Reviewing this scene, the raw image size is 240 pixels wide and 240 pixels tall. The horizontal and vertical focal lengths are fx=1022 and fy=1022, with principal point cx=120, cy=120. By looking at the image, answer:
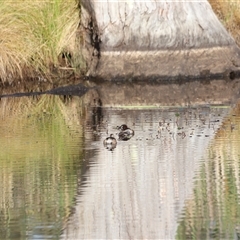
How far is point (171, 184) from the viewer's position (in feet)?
22.9

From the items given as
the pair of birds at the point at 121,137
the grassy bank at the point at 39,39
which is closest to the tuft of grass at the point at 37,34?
the grassy bank at the point at 39,39

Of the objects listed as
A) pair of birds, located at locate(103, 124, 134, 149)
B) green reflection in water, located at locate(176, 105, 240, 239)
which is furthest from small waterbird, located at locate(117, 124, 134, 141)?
green reflection in water, located at locate(176, 105, 240, 239)

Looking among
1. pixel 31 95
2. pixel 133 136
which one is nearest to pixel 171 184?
pixel 133 136

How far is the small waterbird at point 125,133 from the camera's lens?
9.30 meters

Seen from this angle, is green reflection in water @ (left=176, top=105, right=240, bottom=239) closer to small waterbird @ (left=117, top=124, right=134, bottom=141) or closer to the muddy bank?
small waterbird @ (left=117, top=124, right=134, bottom=141)

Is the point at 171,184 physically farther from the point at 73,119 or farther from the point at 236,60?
the point at 236,60

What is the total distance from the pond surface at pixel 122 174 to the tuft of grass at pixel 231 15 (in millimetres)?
4548

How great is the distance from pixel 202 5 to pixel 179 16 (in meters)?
0.41

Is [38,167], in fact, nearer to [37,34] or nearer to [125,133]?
[125,133]

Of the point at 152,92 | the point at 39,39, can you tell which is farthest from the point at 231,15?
the point at 39,39

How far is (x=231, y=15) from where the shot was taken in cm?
1625

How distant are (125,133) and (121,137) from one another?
0.14 metres

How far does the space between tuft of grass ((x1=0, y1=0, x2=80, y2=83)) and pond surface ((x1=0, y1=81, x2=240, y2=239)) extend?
8.67 ft

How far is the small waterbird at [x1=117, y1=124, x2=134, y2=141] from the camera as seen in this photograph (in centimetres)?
930
